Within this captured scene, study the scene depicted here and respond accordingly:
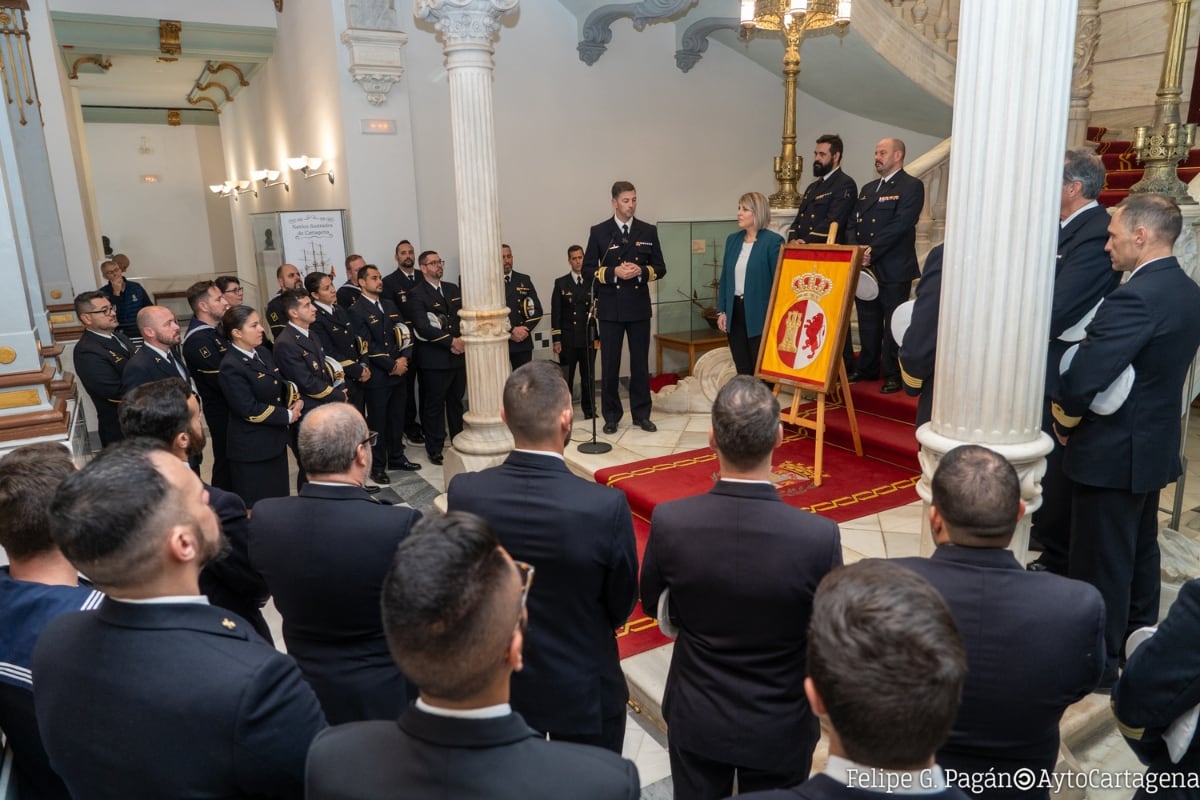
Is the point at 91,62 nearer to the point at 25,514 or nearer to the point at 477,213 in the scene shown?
the point at 477,213

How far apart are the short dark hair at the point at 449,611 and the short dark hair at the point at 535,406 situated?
94 centimetres

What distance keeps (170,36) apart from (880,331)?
7576 mm

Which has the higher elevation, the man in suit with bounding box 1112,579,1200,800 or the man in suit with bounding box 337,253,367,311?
the man in suit with bounding box 337,253,367,311

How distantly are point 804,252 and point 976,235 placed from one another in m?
2.61

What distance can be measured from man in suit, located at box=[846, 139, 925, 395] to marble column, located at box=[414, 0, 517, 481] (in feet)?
8.03

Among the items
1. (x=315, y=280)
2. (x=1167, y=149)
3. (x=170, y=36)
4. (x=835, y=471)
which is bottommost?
(x=835, y=471)

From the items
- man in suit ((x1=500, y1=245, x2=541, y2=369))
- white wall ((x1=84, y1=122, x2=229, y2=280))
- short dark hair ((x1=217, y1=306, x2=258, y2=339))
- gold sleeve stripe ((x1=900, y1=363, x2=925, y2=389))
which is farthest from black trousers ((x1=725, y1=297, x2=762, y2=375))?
white wall ((x1=84, y1=122, x2=229, y2=280))

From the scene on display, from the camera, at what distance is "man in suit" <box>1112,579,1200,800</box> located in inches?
56.8

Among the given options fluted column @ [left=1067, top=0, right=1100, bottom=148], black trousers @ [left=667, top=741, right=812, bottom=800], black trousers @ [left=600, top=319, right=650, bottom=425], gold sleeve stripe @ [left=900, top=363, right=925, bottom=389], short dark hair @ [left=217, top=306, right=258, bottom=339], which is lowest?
black trousers @ [left=667, top=741, right=812, bottom=800]

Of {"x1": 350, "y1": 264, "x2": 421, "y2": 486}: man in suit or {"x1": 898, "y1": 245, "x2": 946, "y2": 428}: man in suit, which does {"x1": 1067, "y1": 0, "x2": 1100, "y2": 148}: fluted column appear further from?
{"x1": 350, "y1": 264, "x2": 421, "y2": 486}: man in suit

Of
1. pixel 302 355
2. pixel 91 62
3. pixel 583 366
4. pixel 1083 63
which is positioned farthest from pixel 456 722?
pixel 91 62

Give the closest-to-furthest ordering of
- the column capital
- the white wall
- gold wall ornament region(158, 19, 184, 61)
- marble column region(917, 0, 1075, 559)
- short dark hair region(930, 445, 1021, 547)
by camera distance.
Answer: short dark hair region(930, 445, 1021, 547)
marble column region(917, 0, 1075, 559)
the column capital
gold wall ornament region(158, 19, 184, 61)
the white wall

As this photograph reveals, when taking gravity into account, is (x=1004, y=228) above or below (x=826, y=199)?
below

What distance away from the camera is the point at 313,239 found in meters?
6.94
